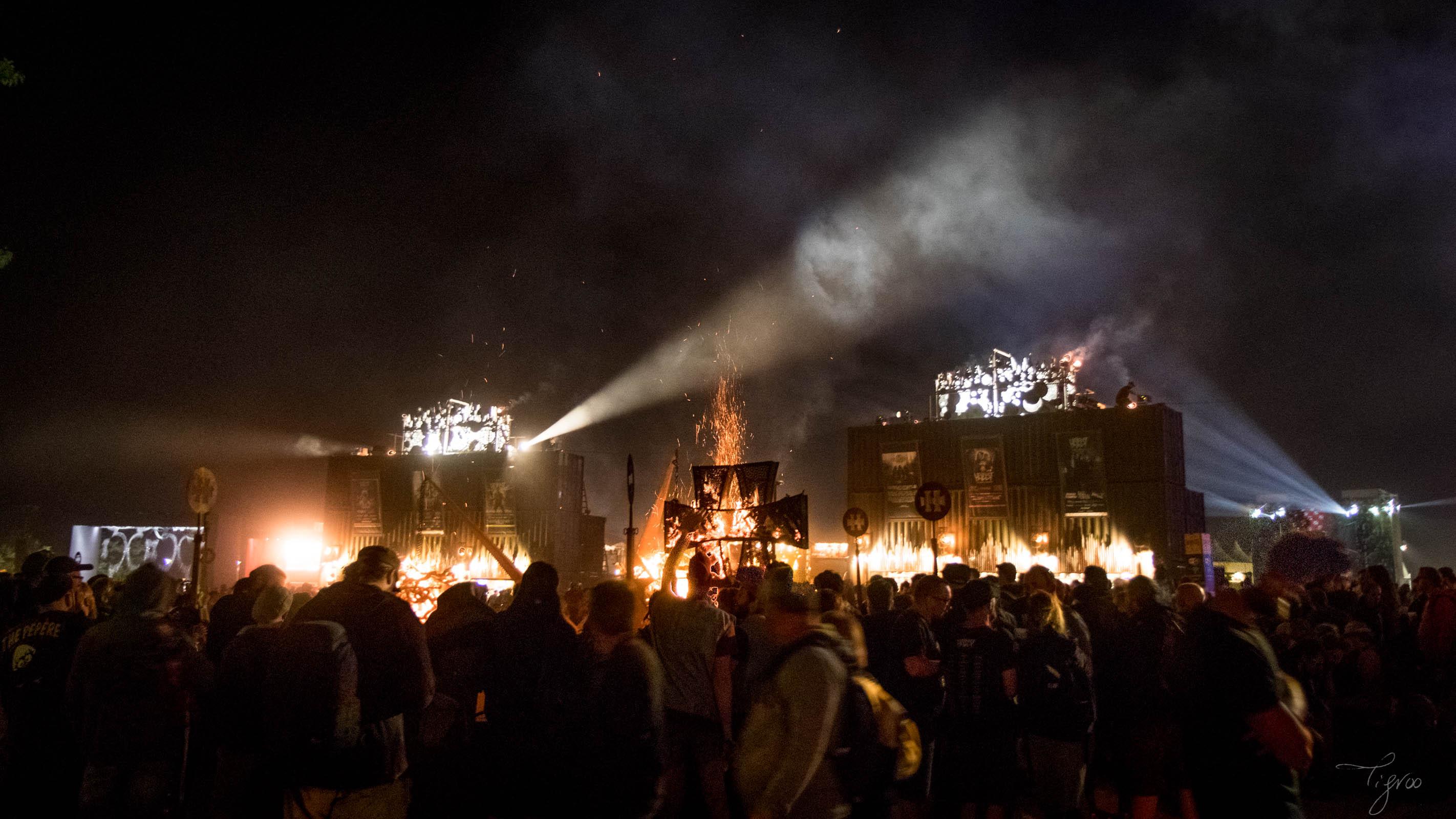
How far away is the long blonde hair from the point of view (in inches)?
262

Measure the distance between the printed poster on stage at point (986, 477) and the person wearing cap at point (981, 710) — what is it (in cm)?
2704

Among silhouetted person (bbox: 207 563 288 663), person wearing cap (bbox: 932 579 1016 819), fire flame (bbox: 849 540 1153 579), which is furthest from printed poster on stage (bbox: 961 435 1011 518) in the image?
silhouetted person (bbox: 207 563 288 663)

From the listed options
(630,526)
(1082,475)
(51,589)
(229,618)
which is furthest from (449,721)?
(1082,475)

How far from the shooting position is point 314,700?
4.44 meters

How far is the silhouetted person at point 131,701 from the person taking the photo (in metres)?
5.19

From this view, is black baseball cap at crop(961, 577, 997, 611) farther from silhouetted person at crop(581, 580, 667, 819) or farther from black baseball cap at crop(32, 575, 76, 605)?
black baseball cap at crop(32, 575, 76, 605)

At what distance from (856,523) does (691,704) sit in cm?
1082

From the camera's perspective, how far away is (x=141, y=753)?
523 cm

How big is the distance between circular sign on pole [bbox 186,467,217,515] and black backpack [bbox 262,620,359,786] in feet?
26.5

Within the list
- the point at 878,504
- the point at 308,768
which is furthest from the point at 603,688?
the point at 878,504

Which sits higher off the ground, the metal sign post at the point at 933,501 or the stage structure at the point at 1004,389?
the stage structure at the point at 1004,389

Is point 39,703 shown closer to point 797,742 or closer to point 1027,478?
point 797,742

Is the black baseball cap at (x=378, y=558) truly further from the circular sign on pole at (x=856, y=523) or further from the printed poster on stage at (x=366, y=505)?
the printed poster on stage at (x=366, y=505)


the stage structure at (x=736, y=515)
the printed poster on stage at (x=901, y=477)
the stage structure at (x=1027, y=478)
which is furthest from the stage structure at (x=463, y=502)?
the stage structure at (x=736, y=515)
